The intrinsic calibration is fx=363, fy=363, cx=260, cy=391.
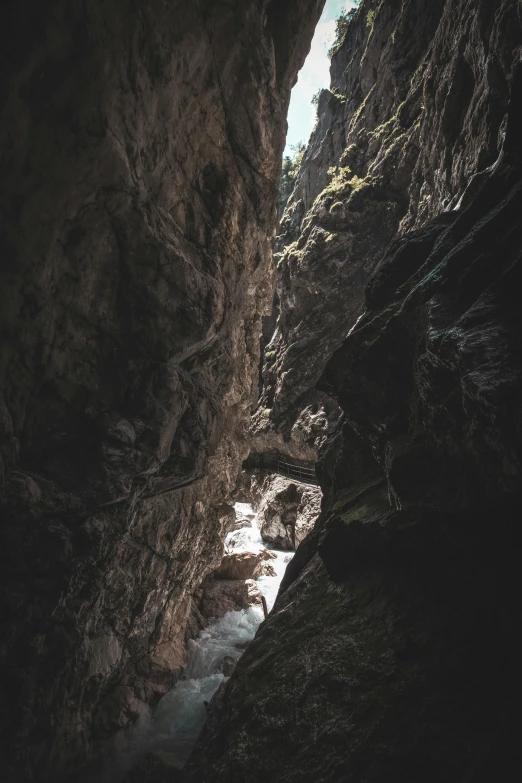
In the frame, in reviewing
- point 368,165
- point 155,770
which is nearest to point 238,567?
point 155,770

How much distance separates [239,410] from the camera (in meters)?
15.2

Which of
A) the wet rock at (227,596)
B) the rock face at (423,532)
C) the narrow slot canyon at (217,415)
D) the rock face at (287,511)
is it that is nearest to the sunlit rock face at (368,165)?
the narrow slot canyon at (217,415)

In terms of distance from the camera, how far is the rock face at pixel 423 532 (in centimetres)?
438

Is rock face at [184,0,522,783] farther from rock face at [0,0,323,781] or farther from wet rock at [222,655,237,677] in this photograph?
wet rock at [222,655,237,677]

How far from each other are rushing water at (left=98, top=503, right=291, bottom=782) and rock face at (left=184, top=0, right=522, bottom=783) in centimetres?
457

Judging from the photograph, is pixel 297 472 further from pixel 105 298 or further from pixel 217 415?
pixel 105 298

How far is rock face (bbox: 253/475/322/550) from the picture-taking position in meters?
23.1

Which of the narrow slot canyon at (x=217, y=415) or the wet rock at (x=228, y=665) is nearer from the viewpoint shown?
the narrow slot canyon at (x=217, y=415)

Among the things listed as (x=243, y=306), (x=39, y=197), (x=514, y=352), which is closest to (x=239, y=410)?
(x=243, y=306)

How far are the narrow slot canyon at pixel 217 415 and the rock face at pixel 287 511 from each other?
1192 centimetres

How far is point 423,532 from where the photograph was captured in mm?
6176

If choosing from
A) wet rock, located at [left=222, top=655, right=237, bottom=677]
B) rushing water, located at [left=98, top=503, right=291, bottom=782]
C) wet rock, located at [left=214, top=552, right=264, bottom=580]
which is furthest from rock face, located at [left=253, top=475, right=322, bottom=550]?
wet rock, located at [left=222, top=655, right=237, bottom=677]

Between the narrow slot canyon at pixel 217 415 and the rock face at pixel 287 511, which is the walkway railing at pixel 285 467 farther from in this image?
the narrow slot canyon at pixel 217 415

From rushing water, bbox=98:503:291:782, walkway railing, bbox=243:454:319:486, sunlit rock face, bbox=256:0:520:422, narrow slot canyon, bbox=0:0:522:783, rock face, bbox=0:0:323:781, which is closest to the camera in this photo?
narrow slot canyon, bbox=0:0:522:783
